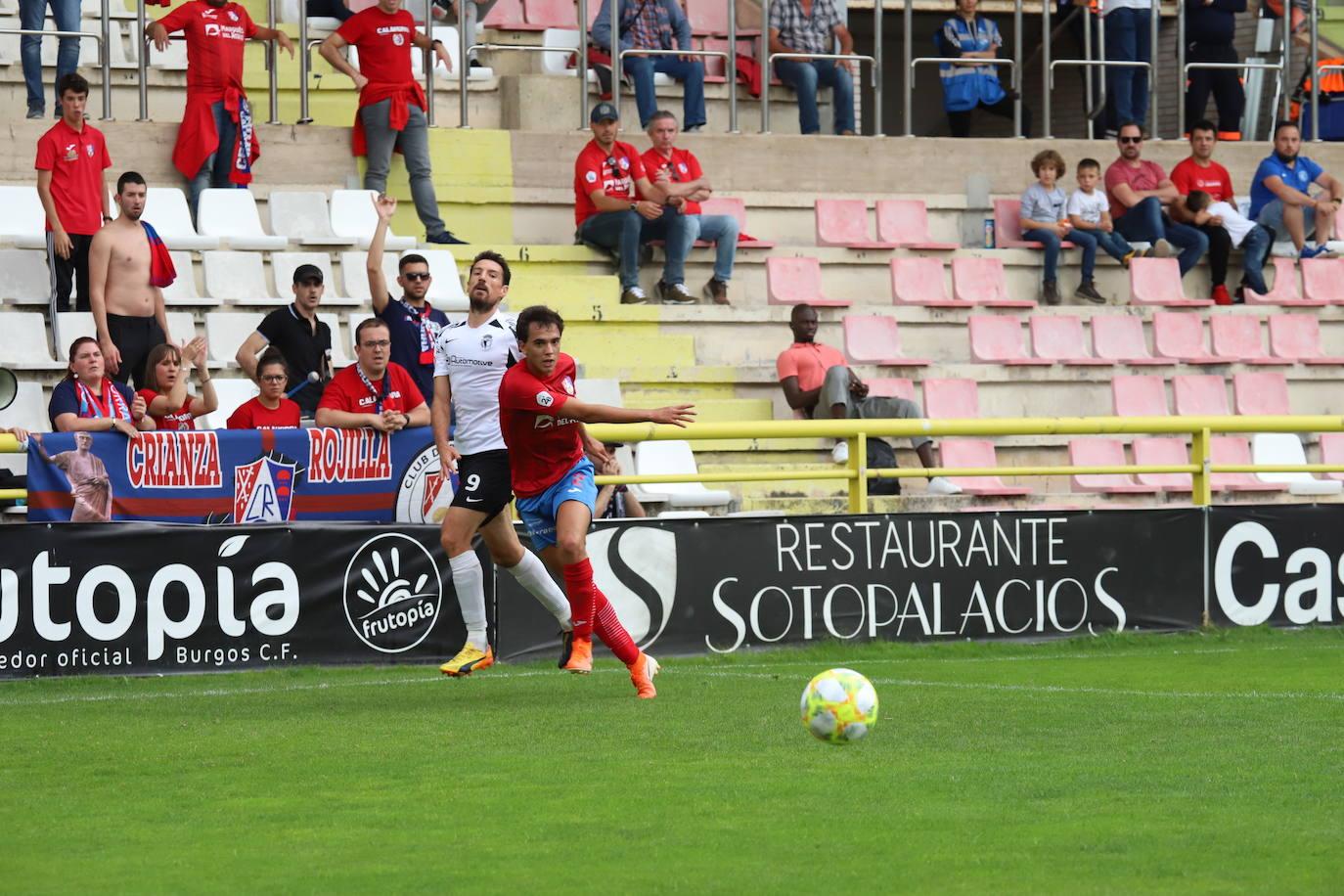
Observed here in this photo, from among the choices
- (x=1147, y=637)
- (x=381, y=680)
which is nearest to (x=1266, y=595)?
(x=1147, y=637)

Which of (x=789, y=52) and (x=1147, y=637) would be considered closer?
(x=1147, y=637)

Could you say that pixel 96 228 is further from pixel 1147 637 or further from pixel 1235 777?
pixel 1235 777

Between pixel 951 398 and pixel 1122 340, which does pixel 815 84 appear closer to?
pixel 1122 340

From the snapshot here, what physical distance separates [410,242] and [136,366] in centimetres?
333

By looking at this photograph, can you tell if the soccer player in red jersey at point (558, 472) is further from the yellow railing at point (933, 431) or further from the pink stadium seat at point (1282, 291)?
the pink stadium seat at point (1282, 291)

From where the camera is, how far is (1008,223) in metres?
19.5

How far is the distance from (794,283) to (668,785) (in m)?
11.4

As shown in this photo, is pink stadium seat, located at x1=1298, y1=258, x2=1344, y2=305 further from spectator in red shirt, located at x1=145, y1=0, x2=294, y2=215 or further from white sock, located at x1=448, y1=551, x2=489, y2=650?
white sock, located at x1=448, y1=551, x2=489, y2=650

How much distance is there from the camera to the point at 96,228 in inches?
567

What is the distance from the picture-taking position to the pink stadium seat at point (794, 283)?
17719 millimetres

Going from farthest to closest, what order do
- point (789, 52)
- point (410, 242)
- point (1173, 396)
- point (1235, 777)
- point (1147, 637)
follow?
point (789, 52) → point (1173, 396) → point (410, 242) → point (1147, 637) → point (1235, 777)

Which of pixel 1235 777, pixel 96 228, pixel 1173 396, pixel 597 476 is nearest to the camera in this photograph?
pixel 1235 777

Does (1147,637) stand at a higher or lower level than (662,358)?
lower

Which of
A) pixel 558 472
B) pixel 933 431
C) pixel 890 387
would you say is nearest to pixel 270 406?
pixel 558 472
